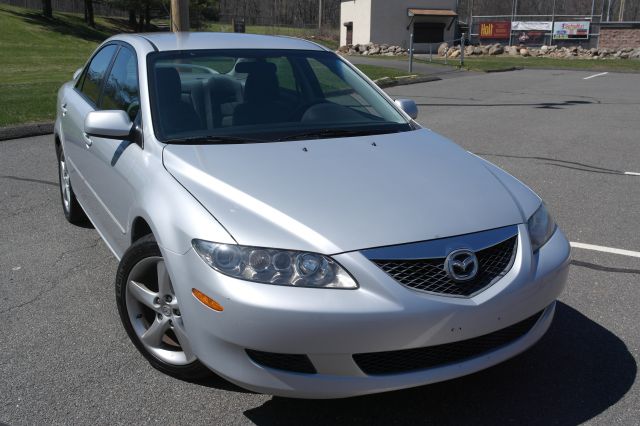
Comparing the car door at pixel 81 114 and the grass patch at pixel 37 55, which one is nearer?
the car door at pixel 81 114

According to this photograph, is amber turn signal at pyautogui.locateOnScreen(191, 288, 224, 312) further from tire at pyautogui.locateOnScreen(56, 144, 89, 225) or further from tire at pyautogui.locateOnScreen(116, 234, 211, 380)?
tire at pyautogui.locateOnScreen(56, 144, 89, 225)

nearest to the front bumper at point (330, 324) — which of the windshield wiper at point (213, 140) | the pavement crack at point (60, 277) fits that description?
the windshield wiper at point (213, 140)

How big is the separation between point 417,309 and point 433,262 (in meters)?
0.23

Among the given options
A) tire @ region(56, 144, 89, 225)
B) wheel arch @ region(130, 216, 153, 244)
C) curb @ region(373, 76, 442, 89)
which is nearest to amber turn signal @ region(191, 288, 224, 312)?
wheel arch @ region(130, 216, 153, 244)

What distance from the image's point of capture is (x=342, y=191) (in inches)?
114

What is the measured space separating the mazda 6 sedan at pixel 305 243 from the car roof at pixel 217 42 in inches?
8.2

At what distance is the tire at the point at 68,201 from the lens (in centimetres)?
524

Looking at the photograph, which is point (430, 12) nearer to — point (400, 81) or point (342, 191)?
point (400, 81)

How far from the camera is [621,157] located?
8234 mm

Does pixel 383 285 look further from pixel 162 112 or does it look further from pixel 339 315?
pixel 162 112

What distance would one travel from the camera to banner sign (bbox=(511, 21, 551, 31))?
44156 millimetres

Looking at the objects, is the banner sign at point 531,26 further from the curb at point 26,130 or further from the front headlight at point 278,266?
the front headlight at point 278,266

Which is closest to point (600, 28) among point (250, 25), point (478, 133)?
point (250, 25)

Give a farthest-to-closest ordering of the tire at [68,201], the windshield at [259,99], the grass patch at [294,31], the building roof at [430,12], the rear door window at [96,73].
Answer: the grass patch at [294,31]
the building roof at [430,12]
the tire at [68,201]
the rear door window at [96,73]
the windshield at [259,99]
